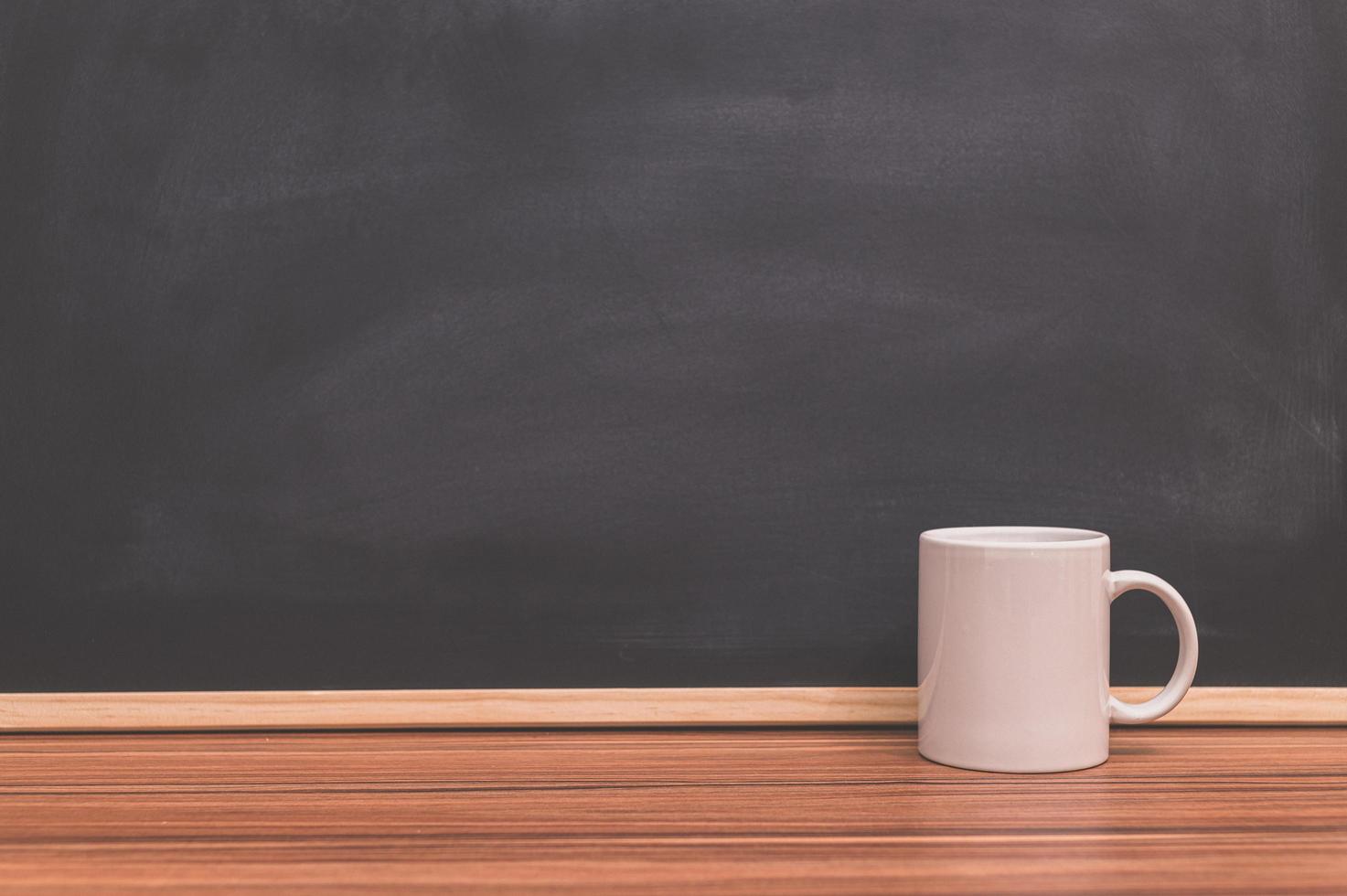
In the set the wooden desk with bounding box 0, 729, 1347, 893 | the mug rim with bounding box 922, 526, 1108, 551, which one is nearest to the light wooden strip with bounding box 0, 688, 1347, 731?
the wooden desk with bounding box 0, 729, 1347, 893

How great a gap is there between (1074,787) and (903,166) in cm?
41

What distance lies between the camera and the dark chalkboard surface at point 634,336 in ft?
2.50

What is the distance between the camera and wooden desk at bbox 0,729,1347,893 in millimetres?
506

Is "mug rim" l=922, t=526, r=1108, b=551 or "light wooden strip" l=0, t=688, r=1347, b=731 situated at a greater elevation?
"mug rim" l=922, t=526, r=1108, b=551

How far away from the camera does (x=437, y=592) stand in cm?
76

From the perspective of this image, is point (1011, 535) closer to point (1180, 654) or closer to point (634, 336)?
point (1180, 654)

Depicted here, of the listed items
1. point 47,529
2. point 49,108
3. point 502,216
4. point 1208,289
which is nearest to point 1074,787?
point 1208,289

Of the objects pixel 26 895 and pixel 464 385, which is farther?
pixel 464 385

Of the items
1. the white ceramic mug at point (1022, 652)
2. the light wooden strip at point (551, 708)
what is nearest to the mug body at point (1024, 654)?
the white ceramic mug at point (1022, 652)

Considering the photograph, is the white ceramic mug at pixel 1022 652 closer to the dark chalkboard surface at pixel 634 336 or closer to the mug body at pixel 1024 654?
the mug body at pixel 1024 654

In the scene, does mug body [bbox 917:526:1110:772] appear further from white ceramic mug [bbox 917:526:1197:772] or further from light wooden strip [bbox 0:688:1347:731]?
light wooden strip [bbox 0:688:1347:731]

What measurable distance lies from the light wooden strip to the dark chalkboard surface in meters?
0.01

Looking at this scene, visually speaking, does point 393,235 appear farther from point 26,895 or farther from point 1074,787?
point 1074,787

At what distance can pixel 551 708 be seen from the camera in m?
0.75
